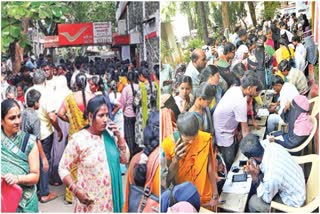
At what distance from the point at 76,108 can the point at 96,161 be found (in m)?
0.44

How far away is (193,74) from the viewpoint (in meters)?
4.54

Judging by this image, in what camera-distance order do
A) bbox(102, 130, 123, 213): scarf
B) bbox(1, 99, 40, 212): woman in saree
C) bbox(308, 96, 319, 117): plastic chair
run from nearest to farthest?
bbox(1, 99, 40, 212): woman in saree
bbox(102, 130, 123, 213): scarf
bbox(308, 96, 319, 117): plastic chair

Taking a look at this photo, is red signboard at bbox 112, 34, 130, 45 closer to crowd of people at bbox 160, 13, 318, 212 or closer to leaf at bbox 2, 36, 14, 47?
crowd of people at bbox 160, 13, 318, 212

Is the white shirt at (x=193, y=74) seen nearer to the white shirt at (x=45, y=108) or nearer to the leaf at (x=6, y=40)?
the white shirt at (x=45, y=108)

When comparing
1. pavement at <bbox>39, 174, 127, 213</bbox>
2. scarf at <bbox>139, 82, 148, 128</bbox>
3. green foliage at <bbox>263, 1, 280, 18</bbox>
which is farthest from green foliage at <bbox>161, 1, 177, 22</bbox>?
pavement at <bbox>39, 174, 127, 213</bbox>

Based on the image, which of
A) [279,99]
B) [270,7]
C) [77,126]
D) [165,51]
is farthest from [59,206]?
[270,7]

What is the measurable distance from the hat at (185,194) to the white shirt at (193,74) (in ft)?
2.45

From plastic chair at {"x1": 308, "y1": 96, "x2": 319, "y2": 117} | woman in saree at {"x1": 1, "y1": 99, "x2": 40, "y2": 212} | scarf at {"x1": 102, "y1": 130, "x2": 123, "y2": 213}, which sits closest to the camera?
woman in saree at {"x1": 1, "y1": 99, "x2": 40, "y2": 212}

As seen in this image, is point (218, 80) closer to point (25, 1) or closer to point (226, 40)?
point (226, 40)

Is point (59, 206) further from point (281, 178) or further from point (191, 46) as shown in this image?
point (281, 178)

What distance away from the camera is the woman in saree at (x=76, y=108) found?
4477mm

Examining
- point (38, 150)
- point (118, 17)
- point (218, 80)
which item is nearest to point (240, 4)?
point (218, 80)

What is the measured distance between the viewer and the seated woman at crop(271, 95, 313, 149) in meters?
4.62

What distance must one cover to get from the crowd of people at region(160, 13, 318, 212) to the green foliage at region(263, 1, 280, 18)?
2.8 inches
